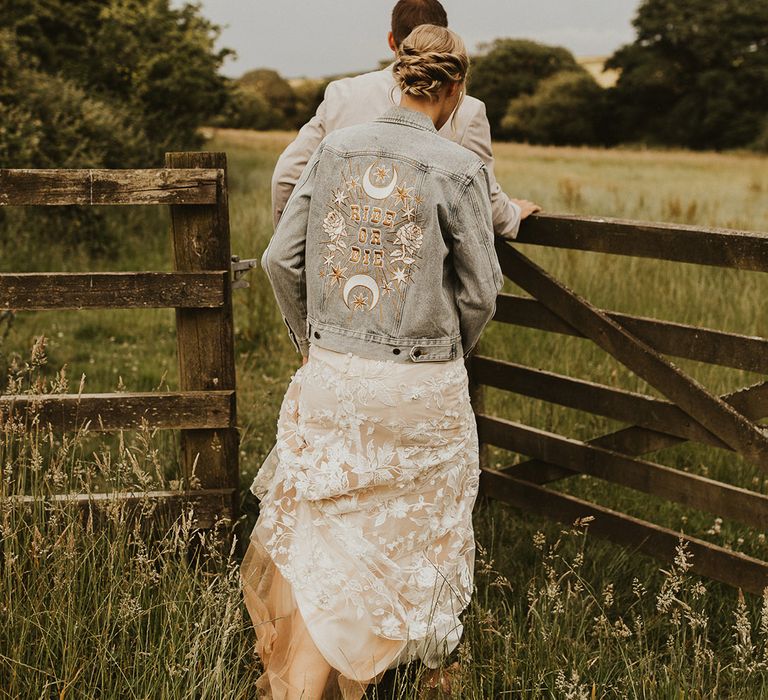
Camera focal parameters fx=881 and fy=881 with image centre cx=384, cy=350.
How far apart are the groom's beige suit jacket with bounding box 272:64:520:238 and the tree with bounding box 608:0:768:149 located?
187 feet

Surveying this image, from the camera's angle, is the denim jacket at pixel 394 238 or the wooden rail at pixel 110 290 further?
the wooden rail at pixel 110 290

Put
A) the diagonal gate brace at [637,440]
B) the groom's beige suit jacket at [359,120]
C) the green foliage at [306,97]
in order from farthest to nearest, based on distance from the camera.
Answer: the green foliage at [306,97]
the diagonal gate brace at [637,440]
the groom's beige suit jacket at [359,120]

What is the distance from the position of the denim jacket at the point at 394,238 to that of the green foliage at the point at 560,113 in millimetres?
60652

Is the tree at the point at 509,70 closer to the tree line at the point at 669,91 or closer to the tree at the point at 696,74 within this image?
the tree line at the point at 669,91

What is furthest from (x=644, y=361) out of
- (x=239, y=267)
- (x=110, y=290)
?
(x=110, y=290)

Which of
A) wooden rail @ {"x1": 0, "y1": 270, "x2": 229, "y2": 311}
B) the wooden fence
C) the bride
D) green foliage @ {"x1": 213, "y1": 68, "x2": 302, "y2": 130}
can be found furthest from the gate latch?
green foliage @ {"x1": 213, "y1": 68, "x2": 302, "y2": 130}

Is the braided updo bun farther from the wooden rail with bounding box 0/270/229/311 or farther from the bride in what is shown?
the wooden rail with bounding box 0/270/229/311

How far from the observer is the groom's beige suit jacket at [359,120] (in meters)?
3.46

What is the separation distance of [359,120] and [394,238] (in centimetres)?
96

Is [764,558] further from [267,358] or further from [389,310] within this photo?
[267,358]

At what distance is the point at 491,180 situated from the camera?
11.0 ft

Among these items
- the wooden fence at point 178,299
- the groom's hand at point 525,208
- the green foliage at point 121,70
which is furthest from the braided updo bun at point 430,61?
the green foliage at point 121,70

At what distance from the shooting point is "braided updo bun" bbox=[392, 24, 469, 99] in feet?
8.84

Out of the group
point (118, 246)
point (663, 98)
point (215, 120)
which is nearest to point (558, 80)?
point (663, 98)
